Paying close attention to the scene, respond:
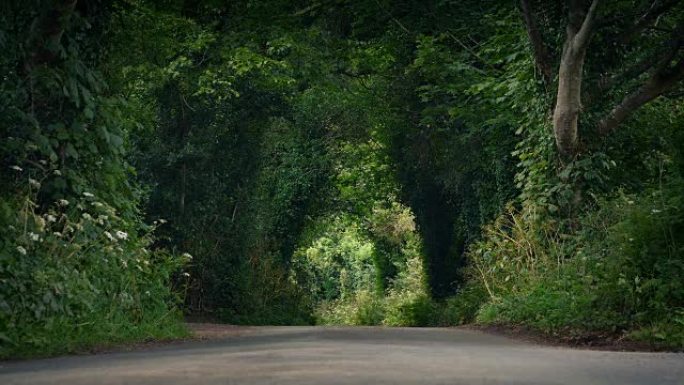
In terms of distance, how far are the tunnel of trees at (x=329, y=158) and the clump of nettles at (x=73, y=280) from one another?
0.14 ft

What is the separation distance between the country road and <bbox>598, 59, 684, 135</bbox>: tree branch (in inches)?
333

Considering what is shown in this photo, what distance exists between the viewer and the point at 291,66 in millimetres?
28641

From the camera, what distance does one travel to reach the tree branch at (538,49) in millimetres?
20109

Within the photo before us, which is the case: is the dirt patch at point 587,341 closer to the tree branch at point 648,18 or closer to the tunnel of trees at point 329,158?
the tunnel of trees at point 329,158

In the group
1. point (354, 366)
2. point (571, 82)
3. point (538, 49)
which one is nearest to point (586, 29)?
point (571, 82)

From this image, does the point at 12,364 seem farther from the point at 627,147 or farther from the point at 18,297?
the point at 627,147

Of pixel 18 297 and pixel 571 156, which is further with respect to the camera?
pixel 571 156

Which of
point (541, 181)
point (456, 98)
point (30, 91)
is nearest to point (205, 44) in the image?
point (456, 98)

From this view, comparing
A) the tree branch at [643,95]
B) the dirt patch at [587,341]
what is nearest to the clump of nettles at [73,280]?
the dirt patch at [587,341]

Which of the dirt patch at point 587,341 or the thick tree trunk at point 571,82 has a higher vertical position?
the thick tree trunk at point 571,82

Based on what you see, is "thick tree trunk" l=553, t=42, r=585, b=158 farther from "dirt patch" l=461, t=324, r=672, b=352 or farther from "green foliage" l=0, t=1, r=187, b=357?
"green foliage" l=0, t=1, r=187, b=357

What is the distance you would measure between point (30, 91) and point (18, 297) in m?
3.80

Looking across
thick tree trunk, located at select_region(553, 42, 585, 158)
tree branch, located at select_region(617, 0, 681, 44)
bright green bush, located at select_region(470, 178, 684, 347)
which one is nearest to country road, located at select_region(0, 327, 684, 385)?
bright green bush, located at select_region(470, 178, 684, 347)

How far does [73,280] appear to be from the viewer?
1266 centimetres
